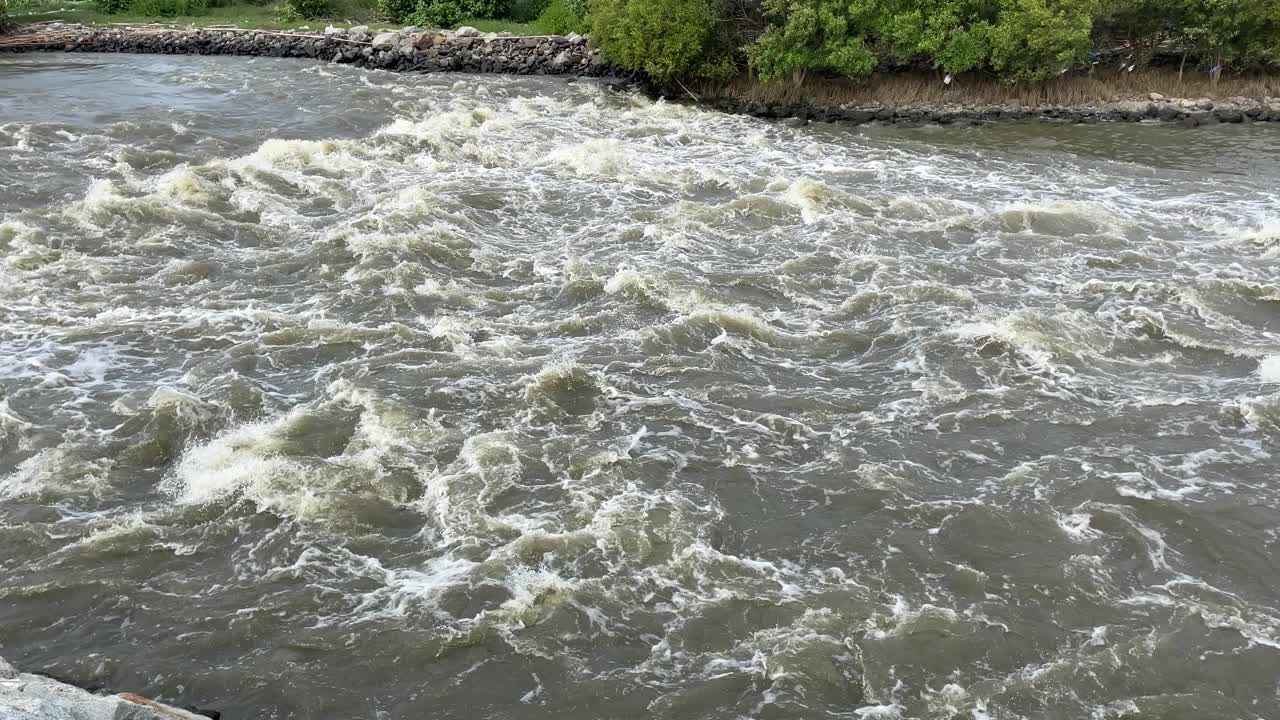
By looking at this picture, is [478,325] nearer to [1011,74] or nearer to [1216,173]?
[1216,173]

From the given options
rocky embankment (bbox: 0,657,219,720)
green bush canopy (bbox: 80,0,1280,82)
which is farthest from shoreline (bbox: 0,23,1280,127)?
rocky embankment (bbox: 0,657,219,720)

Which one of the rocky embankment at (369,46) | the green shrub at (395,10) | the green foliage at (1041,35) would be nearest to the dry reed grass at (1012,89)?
the green foliage at (1041,35)

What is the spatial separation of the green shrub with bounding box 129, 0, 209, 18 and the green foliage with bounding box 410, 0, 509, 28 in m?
10.6

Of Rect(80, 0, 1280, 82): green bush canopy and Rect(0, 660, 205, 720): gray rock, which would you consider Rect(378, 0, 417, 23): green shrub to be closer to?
Rect(80, 0, 1280, 82): green bush canopy

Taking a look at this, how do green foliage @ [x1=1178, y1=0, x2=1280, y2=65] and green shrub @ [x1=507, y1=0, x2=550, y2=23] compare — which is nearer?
green foliage @ [x1=1178, y1=0, x2=1280, y2=65]

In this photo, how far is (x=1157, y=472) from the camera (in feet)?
34.8

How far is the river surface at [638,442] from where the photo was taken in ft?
26.4

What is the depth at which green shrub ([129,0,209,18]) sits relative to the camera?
41.4 metres

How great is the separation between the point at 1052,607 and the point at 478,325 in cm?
832

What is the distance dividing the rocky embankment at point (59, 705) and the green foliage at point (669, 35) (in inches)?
981

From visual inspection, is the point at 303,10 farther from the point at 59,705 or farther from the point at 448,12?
the point at 59,705

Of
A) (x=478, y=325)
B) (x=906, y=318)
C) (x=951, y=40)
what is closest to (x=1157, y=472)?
(x=906, y=318)

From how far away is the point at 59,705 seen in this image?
19.5 feet

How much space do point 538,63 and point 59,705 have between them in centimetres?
2950
